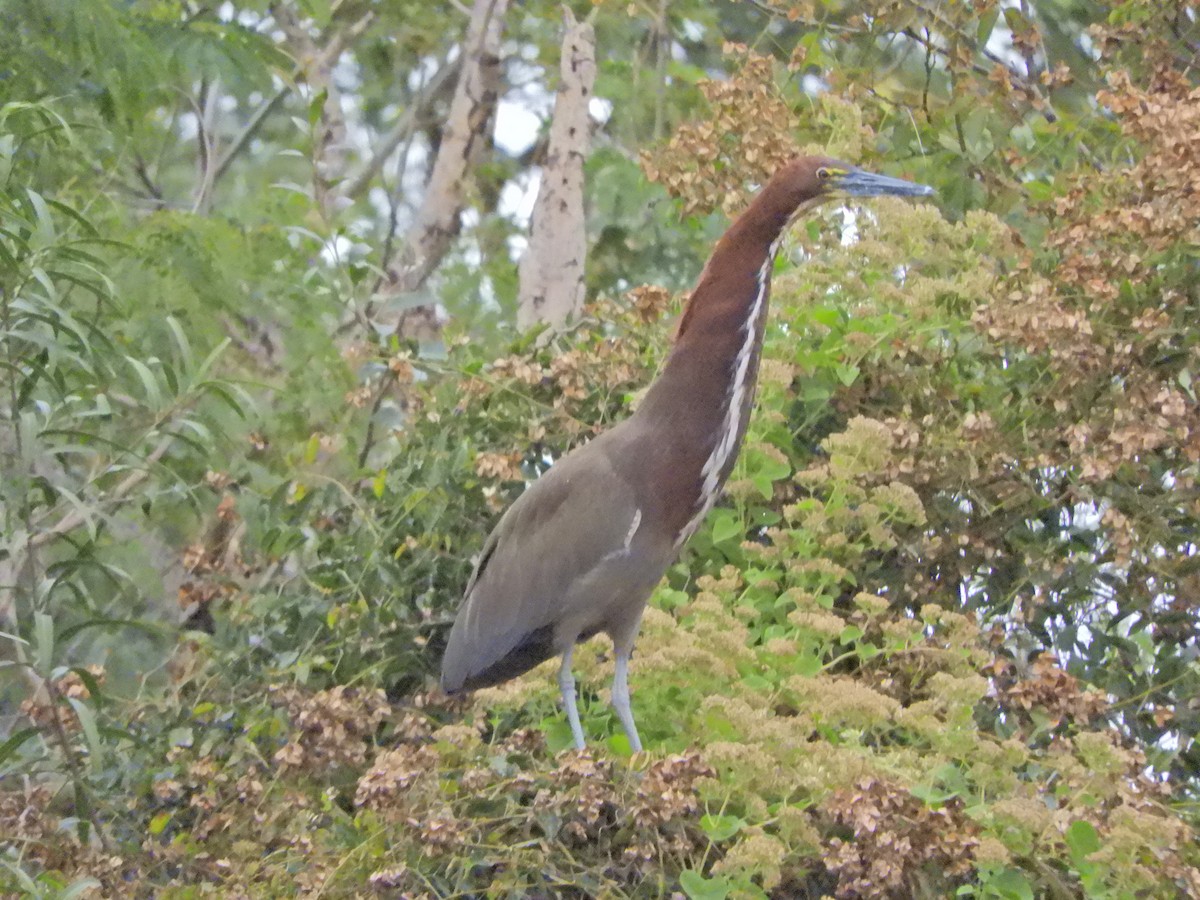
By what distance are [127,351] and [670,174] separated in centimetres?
143

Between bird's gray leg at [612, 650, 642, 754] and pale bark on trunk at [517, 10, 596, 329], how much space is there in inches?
69.9

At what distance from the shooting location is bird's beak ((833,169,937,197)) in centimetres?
297

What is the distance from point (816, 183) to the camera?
295 cm

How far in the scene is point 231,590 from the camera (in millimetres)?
3676

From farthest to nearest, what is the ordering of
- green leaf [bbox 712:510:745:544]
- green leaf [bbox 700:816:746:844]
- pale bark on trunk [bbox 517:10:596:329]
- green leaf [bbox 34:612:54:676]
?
pale bark on trunk [bbox 517:10:596:329], green leaf [bbox 712:510:745:544], green leaf [bbox 34:612:54:676], green leaf [bbox 700:816:746:844]

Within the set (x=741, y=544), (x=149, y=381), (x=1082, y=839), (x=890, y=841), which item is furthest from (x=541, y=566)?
(x=1082, y=839)

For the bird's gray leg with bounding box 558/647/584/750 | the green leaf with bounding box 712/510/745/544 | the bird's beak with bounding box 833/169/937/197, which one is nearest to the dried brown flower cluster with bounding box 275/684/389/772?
the bird's gray leg with bounding box 558/647/584/750

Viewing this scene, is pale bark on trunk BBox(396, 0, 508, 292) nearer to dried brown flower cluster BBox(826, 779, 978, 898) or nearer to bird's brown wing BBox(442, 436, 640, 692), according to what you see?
bird's brown wing BBox(442, 436, 640, 692)

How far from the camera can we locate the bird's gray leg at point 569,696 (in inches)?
107

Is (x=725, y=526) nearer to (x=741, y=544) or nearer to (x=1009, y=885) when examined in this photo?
(x=741, y=544)

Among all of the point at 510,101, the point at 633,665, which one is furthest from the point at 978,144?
the point at 510,101

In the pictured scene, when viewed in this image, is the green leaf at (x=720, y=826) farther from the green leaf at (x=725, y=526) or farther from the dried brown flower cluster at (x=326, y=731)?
the green leaf at (x=725, y=526)

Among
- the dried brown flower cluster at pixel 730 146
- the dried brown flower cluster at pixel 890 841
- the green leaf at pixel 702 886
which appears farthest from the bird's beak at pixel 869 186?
the green leaf at pixel 702 886

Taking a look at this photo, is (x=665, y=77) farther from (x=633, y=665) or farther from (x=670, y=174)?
(x=633, y=665)
